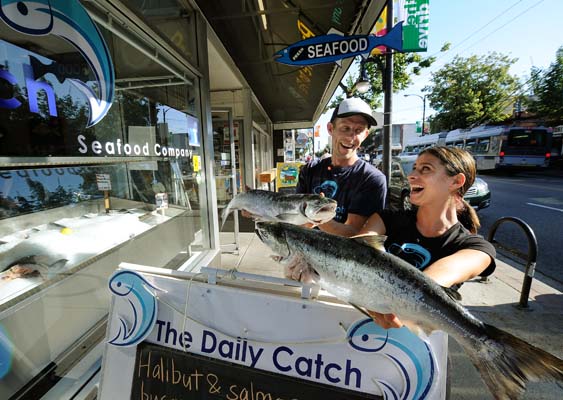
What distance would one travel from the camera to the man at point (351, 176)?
1.96 meters

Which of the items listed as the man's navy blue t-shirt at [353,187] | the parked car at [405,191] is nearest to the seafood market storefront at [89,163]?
the man's navy blue t-shirt at [353,187]

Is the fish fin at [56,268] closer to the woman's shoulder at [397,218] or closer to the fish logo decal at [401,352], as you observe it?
the fish logo decal at [401,352]

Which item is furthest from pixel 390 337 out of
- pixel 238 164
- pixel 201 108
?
pixel 238 164

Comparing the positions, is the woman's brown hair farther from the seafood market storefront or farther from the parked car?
the parked car

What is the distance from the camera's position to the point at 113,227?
2.65 metres

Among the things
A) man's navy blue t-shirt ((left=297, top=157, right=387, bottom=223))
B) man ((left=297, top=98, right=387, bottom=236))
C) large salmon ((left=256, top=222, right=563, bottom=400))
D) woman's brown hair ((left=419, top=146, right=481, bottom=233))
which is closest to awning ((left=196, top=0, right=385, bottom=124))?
man ((left=297, top=98, right=387, bottom=236))

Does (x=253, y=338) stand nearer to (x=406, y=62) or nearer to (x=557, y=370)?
(x=557, y=370)

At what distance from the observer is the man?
6.44ft

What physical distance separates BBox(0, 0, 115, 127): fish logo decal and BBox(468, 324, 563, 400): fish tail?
8.88ft

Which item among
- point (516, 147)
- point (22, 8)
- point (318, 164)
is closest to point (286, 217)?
point (318, 164)

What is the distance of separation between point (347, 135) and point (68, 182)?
2133 mm

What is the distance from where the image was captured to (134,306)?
1.48m

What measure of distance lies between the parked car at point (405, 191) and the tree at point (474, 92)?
89.8 ft

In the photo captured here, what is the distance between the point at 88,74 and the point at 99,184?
2.97ft
